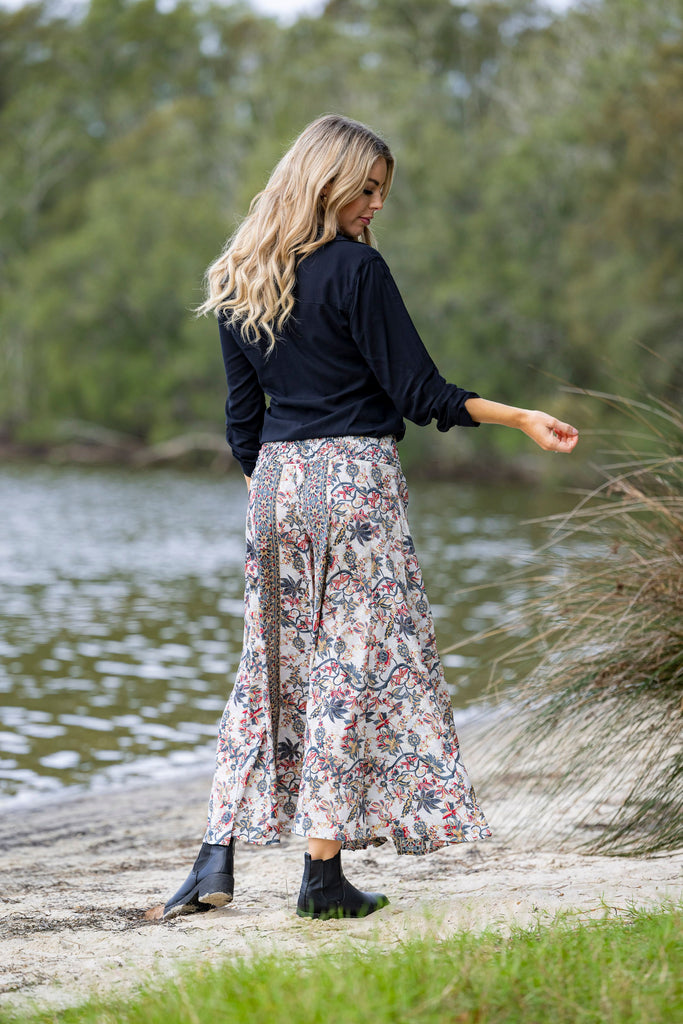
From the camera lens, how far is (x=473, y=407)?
9.62 feet

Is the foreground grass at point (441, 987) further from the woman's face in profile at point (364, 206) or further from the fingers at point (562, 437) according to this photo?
the woman's face in profile at point (364, 206)

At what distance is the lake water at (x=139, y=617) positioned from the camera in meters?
6.46

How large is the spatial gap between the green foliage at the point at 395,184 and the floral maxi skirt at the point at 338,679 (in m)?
18.4

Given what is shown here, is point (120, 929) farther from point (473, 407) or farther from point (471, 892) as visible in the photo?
point (473, 407)

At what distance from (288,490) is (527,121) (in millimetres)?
29238

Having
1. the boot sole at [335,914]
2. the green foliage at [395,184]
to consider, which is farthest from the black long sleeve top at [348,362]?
the green foliage at [395,184]

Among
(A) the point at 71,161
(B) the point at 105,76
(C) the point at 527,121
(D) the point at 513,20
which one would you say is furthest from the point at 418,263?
(B) the point at 105,76

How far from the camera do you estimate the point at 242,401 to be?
3279 mm

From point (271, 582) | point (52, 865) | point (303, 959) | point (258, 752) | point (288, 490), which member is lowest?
point (52, 865)

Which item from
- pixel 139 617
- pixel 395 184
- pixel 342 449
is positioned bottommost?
pixel 139 617

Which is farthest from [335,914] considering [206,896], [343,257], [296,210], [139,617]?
[139,617]

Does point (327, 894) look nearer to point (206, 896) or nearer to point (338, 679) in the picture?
point (206, 896)

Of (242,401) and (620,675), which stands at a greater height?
(242,401)

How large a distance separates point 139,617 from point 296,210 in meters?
7.52
